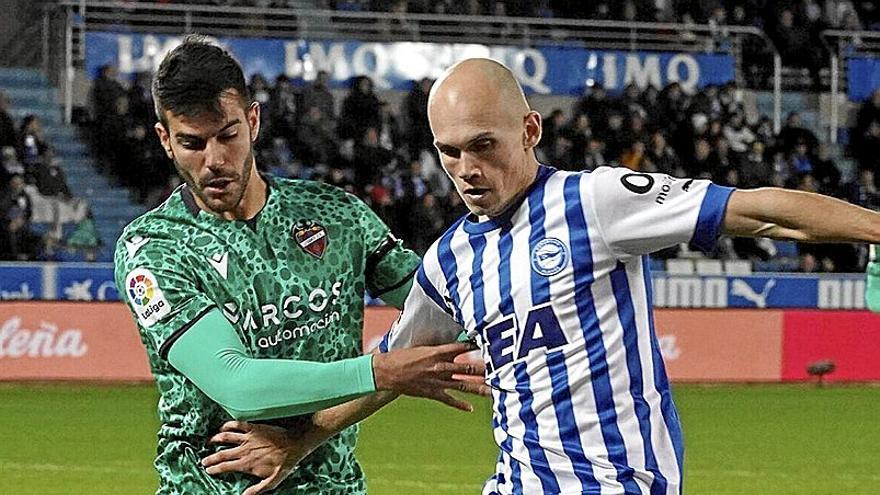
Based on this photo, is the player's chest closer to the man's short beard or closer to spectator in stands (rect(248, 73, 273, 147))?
the man's short beard

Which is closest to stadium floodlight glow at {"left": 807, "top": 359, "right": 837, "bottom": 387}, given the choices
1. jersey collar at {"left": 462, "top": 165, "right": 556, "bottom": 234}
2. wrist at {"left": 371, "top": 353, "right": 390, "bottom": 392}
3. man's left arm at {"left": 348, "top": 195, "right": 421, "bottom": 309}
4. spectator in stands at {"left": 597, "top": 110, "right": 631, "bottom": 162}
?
spectator in stands at {"left": 597, "top": 110, "right": 631, "bottom": 162}

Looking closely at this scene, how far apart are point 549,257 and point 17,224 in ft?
52.6

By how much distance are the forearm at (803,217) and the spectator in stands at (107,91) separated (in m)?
17.6

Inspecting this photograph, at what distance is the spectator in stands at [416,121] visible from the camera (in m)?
21.9

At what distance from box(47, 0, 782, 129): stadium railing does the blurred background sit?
2.3 inches

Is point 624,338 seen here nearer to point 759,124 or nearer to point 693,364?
point 693,364

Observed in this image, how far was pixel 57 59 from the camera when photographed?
23.5 m

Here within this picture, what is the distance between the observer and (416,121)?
869 inches

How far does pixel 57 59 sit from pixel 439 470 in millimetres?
14266

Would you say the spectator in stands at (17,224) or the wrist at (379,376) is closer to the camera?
the wrist at (379,376)

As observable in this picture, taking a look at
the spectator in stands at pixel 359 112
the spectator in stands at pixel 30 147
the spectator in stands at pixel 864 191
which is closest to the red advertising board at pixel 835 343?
the spectator in stands at pixel 864 191

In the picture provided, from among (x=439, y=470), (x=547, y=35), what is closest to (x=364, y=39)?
(x=547, y=35)

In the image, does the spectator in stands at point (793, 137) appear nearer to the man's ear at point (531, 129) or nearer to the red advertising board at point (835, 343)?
the red advertising board at point (835, 343)

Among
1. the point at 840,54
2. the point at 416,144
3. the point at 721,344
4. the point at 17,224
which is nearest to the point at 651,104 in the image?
the point at 416,144
